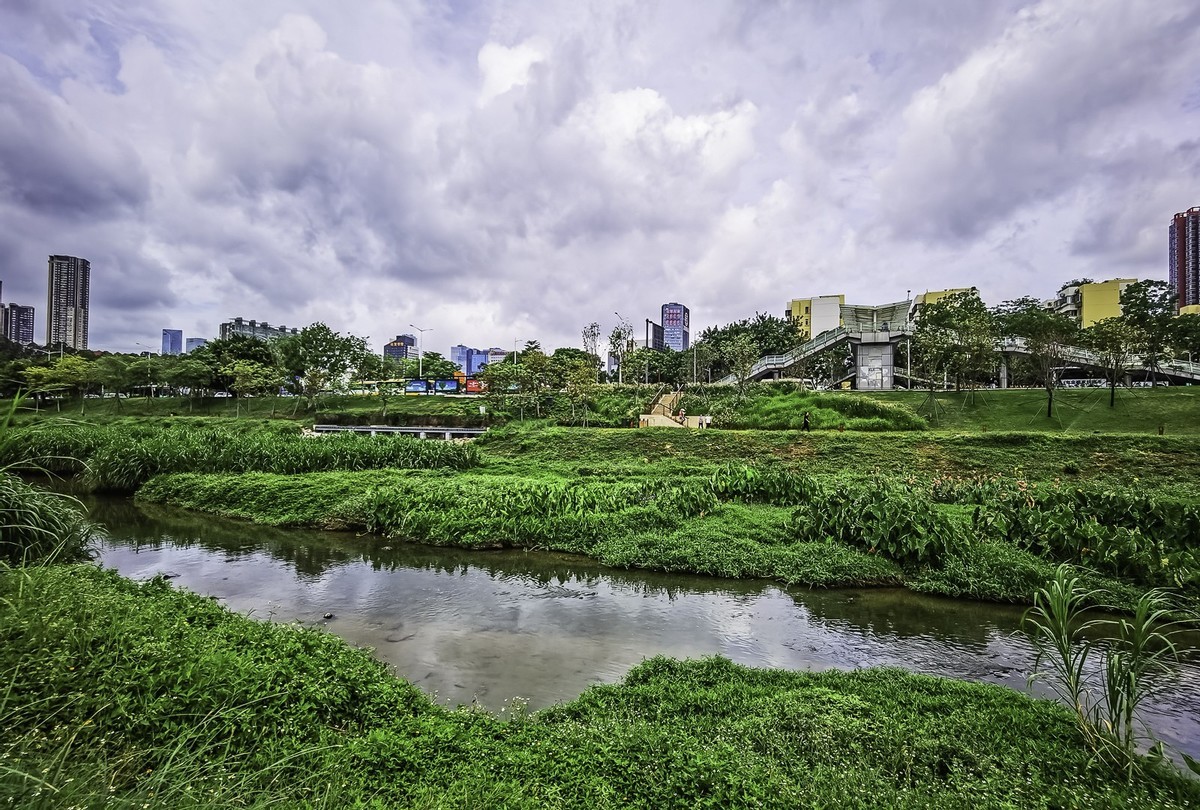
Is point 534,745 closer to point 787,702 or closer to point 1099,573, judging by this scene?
point 787,702

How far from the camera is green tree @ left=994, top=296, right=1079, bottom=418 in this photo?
91.7ft

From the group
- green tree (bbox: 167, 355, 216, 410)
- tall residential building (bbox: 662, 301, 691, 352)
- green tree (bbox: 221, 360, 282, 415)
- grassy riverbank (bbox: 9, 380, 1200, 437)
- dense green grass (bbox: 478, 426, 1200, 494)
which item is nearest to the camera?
dense green grass (bbox: 478, 426, 1200, 494)

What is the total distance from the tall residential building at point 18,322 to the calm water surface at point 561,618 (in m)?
82.0

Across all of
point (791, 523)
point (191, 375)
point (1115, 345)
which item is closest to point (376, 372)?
point (191, 375)

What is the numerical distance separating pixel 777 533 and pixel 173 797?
9636mm

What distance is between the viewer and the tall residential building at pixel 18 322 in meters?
65.1

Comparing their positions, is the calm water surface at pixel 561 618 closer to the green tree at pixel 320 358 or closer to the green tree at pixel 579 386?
the green tree at pixel 579 386

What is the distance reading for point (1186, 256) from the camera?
304ft

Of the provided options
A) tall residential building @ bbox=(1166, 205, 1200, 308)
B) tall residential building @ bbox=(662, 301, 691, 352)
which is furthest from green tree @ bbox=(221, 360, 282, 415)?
tall residential building @ bbox=(1166, 205, 1200, 308)

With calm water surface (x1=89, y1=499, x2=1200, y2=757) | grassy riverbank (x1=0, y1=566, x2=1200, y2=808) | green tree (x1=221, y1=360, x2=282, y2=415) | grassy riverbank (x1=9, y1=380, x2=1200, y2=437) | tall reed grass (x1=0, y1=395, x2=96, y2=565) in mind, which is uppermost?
green tree (x1=221, y1=360, x2=282, y2=415)

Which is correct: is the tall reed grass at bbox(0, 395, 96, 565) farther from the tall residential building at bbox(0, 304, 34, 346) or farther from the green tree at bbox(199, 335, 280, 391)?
the tall residential building at bbox(0, 304, 34, 346)

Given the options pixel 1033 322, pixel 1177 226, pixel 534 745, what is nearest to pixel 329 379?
pixel 534 745

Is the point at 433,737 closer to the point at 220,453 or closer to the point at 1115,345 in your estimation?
the point at 220,453

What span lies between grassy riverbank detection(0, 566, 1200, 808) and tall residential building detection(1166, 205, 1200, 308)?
11997 centimetres
